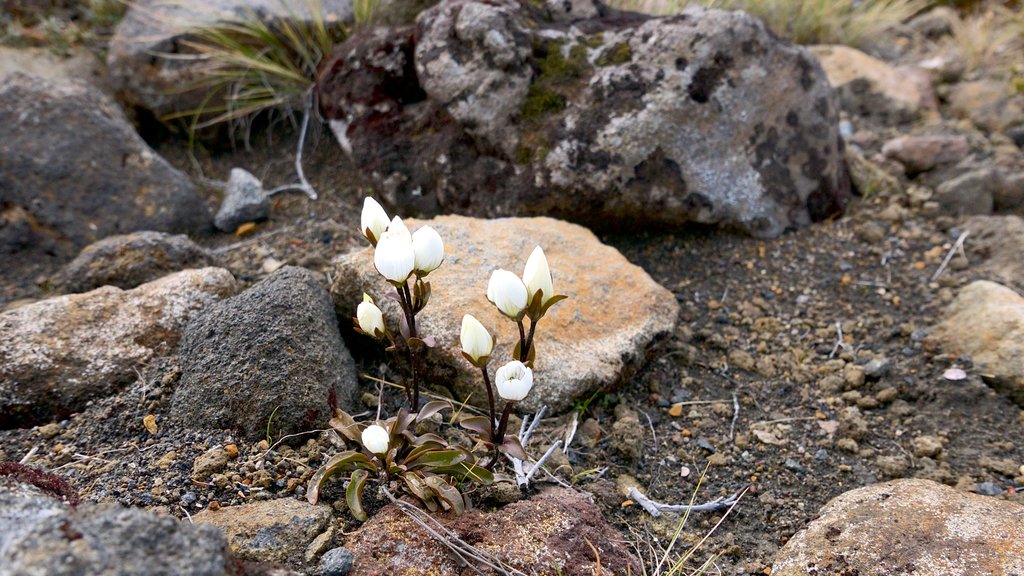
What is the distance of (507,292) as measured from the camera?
198 centimetres

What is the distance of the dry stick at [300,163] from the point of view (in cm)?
408

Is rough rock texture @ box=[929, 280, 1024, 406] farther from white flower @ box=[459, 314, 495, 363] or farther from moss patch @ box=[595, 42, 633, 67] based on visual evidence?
white flower @ box=[459, 314, 495, 363]

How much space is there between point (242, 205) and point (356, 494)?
220 cm

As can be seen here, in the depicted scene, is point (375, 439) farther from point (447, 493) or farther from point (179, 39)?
point (179, 39)

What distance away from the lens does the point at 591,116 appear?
11.0ft

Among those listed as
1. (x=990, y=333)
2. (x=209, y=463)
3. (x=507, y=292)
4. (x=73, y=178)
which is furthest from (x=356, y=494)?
(x=73, y=178)

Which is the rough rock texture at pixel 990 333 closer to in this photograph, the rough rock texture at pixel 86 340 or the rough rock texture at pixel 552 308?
the rough rock texture at pixel 552 308

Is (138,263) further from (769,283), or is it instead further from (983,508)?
(983,508)

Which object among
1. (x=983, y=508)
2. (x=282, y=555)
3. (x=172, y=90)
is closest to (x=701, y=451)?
(x=983, y=508)

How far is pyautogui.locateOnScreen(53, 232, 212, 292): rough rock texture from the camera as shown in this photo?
3.12 meters

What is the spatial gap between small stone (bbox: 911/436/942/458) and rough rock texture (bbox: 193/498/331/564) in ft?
6.23

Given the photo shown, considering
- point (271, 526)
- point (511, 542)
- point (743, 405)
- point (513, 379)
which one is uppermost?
point (513, 379)

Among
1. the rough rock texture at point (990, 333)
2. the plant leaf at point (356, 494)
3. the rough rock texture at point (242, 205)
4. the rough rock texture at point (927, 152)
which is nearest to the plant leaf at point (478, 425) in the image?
the plant leaf at point (356, 494)

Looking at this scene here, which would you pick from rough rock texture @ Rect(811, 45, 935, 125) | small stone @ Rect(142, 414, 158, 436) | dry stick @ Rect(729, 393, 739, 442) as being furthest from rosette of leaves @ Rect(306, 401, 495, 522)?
rough rock texture @ Rect(811, 45, 935, 125)
